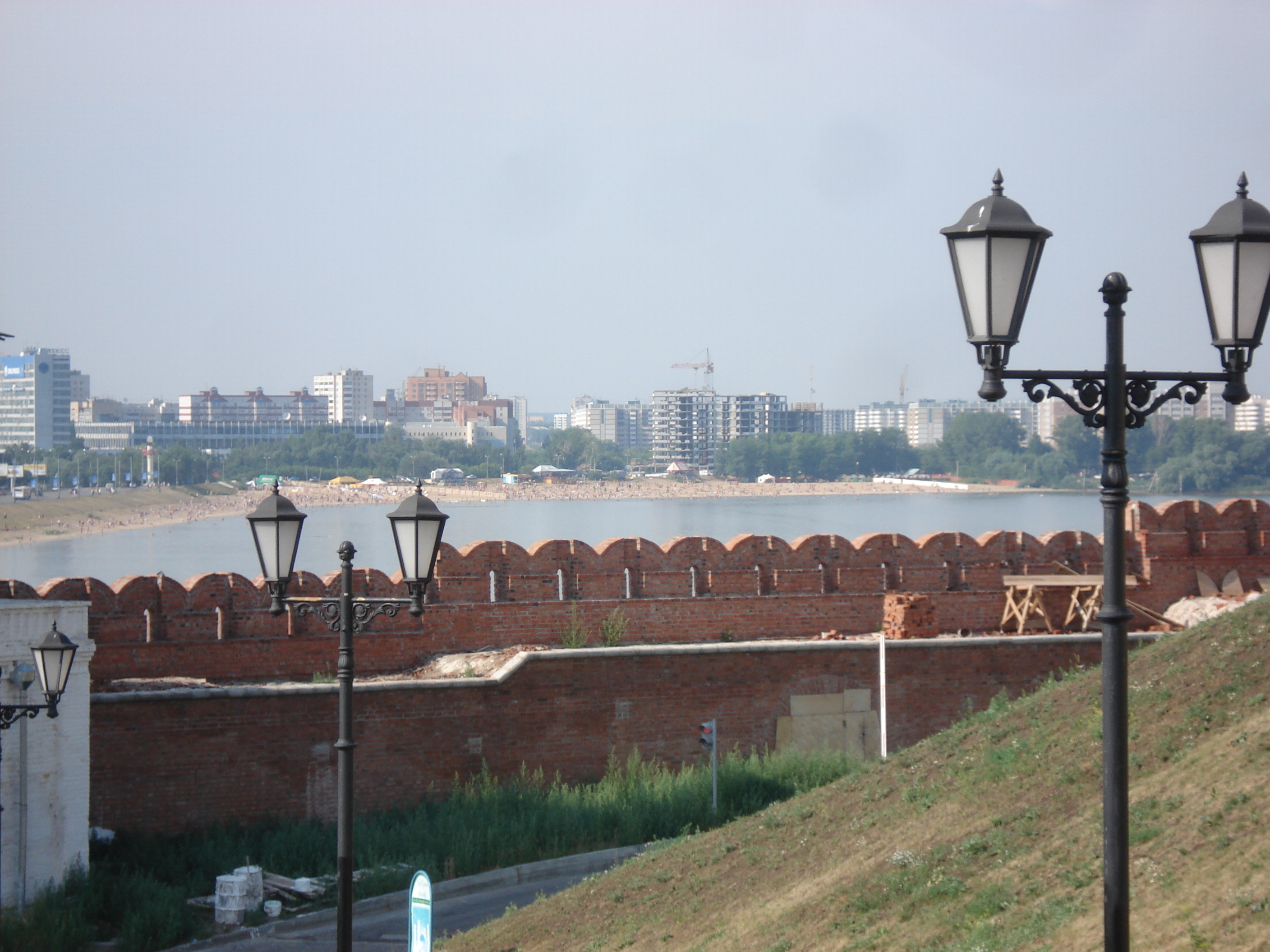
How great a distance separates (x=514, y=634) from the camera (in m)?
14.1

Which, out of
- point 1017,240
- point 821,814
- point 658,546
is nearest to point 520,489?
point 658,546

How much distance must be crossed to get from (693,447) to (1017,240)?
158m

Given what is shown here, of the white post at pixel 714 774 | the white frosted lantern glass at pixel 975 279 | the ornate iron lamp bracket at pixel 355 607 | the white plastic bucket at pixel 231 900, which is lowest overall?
the white plastic bucket at pixel 231 900

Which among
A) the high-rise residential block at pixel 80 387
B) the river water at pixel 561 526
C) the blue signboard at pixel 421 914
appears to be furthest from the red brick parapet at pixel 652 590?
the high-rise residential block at pixel 80 387

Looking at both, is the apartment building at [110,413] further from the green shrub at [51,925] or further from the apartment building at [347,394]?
the green shrub at [51,925]

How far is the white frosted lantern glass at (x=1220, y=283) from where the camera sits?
363 centimetres

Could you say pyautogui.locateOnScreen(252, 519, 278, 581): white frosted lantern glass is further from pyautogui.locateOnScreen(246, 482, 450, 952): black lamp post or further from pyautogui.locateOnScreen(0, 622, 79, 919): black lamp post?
pyautogui.locateOnScreen(0, 622, 79, 919): black lamp post

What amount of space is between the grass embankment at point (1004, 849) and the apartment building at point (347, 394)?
13010 centimetres

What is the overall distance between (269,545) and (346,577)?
1.35ft

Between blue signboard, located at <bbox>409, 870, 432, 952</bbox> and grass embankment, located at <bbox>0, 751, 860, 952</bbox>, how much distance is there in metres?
5.37

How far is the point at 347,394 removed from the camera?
6649 inches

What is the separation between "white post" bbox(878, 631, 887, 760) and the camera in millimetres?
13273

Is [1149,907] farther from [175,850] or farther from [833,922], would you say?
[175,850]

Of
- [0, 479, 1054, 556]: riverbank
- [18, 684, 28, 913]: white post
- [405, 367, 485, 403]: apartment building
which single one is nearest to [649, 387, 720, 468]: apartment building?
[405, 367, 485, 403]: apartment building
